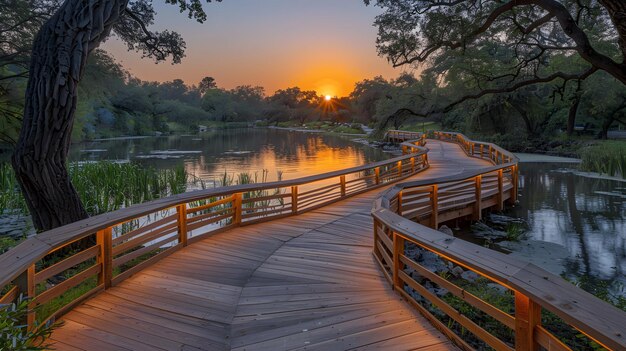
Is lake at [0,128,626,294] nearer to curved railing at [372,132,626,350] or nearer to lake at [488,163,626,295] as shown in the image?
lake at [488,163,626,295]

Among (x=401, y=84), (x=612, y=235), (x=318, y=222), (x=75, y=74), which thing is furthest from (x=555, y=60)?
(x=401, y=84)

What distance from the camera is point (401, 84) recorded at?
58.8 meters

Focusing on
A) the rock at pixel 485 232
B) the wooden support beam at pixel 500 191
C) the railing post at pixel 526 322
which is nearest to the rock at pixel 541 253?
→ the rock at pixel 485 232

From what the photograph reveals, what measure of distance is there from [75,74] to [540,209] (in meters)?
13.0

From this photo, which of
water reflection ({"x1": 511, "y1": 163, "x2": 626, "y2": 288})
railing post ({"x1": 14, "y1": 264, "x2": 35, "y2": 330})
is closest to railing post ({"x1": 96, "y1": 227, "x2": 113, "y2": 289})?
railing post ({"x1": 14, "y1": 264, "x2": 35, "y2": 330})

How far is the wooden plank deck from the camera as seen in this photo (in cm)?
311

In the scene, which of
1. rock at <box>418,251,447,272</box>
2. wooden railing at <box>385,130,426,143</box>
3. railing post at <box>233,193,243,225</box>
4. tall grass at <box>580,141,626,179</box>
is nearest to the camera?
rock at <box>418,251,447,272</box>

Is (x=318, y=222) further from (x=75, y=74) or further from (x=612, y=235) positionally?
(x=612, y=235)

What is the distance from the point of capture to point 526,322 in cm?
222

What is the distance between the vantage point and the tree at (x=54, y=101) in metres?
5.91

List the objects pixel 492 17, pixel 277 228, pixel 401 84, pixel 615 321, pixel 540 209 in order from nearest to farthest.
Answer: pixel 615 321, pixel 277 228, pixel 492 17, pixel 540 209, pixel 401 84

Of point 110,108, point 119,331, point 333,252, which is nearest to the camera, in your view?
point 119,331

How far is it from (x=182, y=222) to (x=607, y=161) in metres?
21.3

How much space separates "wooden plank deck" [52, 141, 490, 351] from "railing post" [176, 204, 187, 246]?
6.2 inches
